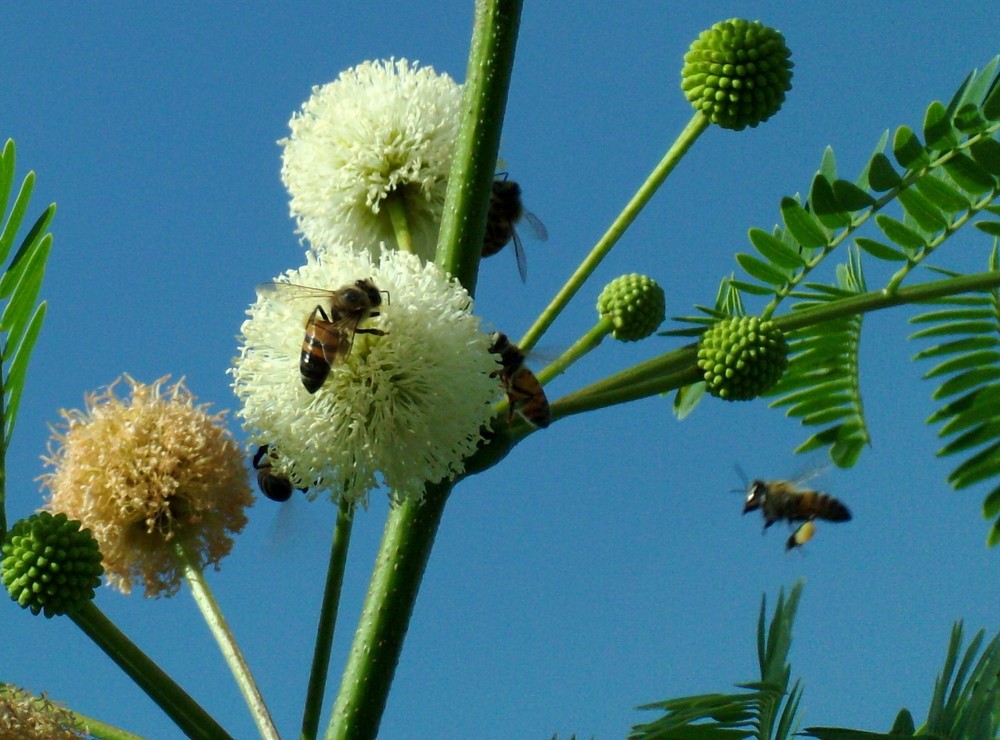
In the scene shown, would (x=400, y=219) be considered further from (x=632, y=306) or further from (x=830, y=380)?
(x=830, y=380)

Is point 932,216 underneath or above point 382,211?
A: underneath

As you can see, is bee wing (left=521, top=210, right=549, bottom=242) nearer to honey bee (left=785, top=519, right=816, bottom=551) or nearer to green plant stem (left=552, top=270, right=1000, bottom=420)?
green plant stem (left=552, top=270, right=1000, bottom=420)

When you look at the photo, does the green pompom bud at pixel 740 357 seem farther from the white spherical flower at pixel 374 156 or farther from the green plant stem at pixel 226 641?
the green plant stem at pixel 226 641

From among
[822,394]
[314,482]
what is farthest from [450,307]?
[822,394]

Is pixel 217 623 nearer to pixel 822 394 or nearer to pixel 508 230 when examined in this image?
pixel 508 230

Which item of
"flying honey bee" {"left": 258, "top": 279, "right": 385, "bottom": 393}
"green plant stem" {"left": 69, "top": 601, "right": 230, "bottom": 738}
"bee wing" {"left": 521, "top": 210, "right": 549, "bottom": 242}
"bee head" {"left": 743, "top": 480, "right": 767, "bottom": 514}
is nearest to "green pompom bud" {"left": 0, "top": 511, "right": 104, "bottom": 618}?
"green plant stem" {"left": 69, "top": 601, "right": 230, "bottom": 738}
